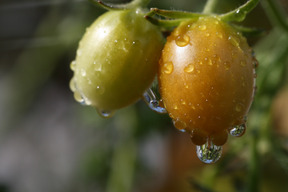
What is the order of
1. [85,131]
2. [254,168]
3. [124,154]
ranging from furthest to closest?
[85,131] → [124,154] → [254,168]

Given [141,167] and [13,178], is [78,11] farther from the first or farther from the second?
[13,178]

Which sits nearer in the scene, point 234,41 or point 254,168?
point 234,41

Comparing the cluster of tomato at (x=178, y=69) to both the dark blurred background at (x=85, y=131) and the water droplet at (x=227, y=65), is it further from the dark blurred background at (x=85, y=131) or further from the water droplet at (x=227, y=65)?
the dark blurred background at (x=85, y=131)

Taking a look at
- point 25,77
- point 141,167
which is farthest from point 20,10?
point 141,167

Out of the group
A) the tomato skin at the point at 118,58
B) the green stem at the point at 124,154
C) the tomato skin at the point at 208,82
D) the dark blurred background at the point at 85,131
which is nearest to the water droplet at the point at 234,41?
the tomato skin at the point at 208,82

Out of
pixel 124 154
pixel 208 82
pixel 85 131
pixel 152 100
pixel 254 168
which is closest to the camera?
pixel 208 82

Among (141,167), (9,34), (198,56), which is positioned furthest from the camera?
(9,34)

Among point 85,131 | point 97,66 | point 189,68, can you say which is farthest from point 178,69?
point 85,131

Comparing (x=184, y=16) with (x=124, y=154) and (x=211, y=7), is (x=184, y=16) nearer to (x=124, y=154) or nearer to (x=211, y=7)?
(x=211, y=7)
